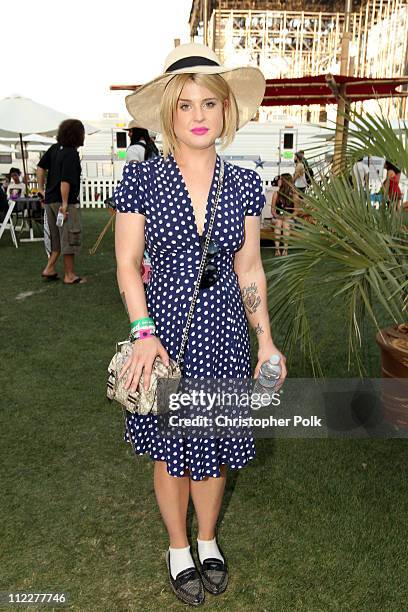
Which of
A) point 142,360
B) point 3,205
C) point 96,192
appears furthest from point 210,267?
point 96,192

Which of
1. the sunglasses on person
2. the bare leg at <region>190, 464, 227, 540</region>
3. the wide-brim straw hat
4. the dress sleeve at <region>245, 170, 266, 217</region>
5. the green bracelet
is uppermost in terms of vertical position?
the wide-brim straw hat

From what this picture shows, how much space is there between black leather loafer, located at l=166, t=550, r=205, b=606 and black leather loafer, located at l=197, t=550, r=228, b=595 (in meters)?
0.04

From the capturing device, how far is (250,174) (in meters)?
1.85

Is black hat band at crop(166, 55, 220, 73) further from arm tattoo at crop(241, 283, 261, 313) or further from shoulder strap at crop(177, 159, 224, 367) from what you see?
arm tattoo at crop(241, 283, 261, 313)

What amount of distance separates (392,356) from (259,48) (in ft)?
160

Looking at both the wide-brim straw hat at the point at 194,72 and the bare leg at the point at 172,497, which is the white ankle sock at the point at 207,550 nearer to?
the bare leg at the point at 172,497

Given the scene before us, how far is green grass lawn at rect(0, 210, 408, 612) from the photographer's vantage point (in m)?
2.05

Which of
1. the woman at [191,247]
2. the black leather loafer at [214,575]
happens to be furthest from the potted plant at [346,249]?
the black leather loafer at [214,575]

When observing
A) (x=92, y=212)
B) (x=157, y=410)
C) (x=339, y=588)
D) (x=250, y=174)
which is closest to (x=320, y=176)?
(x=250, y=174)

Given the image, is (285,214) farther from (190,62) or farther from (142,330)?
(142,330)

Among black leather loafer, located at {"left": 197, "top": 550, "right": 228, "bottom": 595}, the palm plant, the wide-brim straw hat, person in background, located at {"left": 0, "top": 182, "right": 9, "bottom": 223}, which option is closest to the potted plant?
the palm plant

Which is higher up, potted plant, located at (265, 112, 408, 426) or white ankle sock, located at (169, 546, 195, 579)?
potted plant, located at (265, 112, 408, 426)

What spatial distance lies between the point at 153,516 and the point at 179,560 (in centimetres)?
44

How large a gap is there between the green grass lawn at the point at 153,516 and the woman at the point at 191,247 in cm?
31
